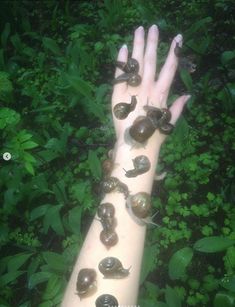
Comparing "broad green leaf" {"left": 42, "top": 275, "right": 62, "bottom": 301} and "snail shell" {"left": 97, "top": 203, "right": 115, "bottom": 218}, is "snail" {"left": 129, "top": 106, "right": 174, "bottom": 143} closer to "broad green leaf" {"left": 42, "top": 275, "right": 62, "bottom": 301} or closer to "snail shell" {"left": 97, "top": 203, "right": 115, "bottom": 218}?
"snail shell" {"left": 97, "top": 203, "right": 115, "bottom": 218}

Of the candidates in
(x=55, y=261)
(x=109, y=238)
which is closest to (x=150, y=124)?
(x=109, y=238)

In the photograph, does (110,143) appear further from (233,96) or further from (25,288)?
(25,288)

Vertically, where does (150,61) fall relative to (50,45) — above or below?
below

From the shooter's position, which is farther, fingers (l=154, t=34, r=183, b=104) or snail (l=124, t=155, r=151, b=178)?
fingers (l=154, t=34, r=183, b=104)

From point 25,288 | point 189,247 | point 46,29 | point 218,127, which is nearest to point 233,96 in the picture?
point 218,127

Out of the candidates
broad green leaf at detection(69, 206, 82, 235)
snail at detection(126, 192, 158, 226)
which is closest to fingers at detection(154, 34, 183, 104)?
snail at detection(126, 192, 158, 226)

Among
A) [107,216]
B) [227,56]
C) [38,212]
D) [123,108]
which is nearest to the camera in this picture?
[107,216]

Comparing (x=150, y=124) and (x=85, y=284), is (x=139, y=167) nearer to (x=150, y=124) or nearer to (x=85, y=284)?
(x=150, y=124)

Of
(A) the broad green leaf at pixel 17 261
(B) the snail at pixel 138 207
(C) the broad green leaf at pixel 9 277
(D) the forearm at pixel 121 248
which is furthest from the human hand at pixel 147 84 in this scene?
(C) the broad green leaf at pixel 9 277

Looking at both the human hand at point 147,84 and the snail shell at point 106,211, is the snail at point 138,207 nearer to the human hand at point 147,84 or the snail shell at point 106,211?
the snail shell at point 106,211
